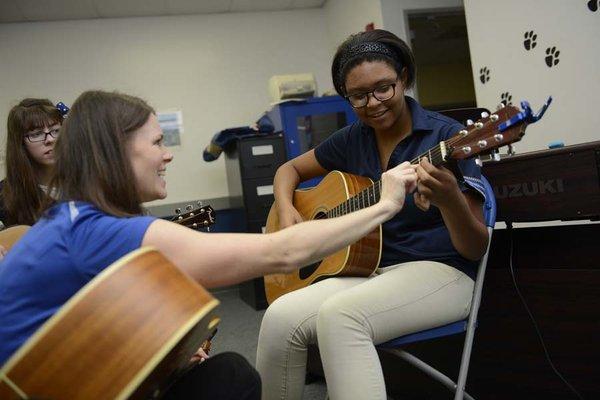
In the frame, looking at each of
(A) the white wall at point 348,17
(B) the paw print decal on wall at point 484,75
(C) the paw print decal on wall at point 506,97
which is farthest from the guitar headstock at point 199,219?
(A) the white wall at point 348,17

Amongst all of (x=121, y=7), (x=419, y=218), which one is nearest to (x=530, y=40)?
(x=419, y=218)

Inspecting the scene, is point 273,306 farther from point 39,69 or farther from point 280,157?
point 39,69

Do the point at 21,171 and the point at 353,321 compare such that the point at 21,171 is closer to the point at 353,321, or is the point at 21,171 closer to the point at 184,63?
the point at 353,321

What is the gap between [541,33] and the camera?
2.48 m

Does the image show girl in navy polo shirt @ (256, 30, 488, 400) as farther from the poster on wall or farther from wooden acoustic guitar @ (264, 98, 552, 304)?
the poster on wall

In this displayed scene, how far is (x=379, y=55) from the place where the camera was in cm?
142

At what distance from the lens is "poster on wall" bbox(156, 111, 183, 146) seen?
457cm

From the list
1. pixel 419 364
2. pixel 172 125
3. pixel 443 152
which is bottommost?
pixel 419 364

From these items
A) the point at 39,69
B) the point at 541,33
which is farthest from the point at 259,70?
the point at 541,33

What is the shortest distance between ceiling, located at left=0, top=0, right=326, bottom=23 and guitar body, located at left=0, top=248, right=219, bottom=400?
4.04m

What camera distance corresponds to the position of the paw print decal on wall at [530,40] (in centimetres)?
253

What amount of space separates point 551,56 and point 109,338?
244 centimetres

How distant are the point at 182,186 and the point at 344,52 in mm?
3336

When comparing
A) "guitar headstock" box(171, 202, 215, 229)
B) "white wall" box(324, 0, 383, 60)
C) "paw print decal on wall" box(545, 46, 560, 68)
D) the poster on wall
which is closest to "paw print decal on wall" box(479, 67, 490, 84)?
"paw print decal on wall" box(545, 46, 560, 68)
